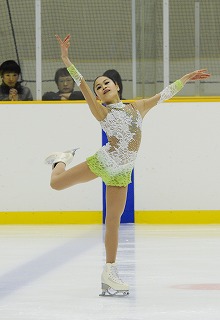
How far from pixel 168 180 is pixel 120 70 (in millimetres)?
1261

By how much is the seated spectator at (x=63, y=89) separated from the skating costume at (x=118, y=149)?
4.78 meters

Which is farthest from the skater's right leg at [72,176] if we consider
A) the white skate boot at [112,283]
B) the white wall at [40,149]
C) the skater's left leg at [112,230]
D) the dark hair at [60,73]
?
the dark hair at [60,73]

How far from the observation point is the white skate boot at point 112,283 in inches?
179

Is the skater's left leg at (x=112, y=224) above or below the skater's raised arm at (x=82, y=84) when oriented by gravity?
below

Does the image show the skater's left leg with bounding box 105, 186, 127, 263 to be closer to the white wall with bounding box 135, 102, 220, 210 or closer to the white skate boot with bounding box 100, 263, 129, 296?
the white skate boot with bounding box 100, 263, 129, 296

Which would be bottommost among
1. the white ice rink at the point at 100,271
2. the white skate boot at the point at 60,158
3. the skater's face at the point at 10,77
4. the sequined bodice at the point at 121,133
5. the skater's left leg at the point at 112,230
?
the white ice rink at the point at 100,271

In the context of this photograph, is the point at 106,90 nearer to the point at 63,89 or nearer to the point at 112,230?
the point at 112,230

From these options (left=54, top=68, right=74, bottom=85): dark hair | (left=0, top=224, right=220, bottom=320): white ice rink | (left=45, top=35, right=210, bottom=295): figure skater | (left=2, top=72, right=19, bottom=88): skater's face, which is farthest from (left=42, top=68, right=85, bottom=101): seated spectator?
(left=45, top=35, right=210, bottom=295): figure skater

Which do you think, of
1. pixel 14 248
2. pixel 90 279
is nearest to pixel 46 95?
pixel 14 248

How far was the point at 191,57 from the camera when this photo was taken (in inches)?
378

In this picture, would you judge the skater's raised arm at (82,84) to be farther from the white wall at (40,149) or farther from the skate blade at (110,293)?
the white wall at (40,149)

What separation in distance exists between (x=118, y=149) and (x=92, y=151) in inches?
190

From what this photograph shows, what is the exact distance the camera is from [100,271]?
18.4 feet

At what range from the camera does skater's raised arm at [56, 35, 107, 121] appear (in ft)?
15.3
